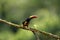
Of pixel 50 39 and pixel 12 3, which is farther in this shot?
pixel 12 3

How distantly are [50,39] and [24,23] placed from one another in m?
0.13

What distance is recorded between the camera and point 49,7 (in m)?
8.88

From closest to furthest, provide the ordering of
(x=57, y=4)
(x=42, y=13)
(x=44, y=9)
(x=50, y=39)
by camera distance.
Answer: (x=50, y=39), (x=42, y=13), (x=44, y=9), (x=57, y=4)

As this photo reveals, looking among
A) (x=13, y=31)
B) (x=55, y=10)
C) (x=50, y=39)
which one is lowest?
(x=50, y=39)

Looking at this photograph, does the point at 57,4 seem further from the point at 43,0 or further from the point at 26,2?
the point at 26,2

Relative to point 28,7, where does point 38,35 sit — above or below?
below

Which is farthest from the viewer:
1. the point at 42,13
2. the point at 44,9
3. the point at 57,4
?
the point at 57,4

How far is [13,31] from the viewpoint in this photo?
792cm

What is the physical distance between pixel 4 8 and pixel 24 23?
7.54 metres

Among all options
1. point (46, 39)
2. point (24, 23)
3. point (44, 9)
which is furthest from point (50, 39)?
point (44, 9)

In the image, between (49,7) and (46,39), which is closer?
(46,39)

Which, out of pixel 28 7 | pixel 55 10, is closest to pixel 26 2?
pixel 28 7

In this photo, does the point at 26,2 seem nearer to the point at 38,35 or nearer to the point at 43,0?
the point at 43,0

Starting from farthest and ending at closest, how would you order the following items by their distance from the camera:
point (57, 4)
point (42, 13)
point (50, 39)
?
1. point (57, 4)
2. point (42, 13)
3. point (50, 39)
